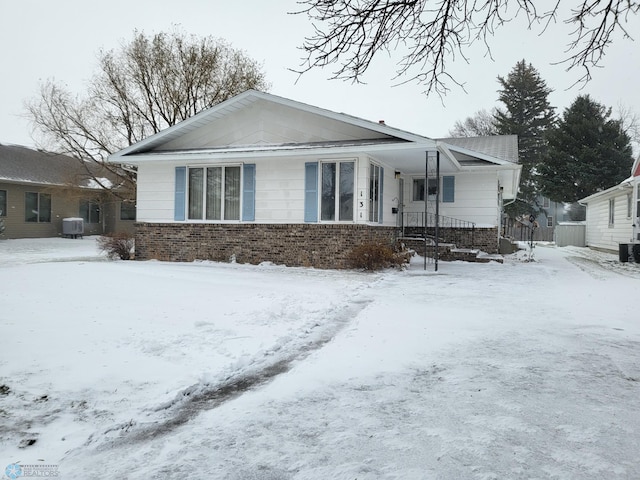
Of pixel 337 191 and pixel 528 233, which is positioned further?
pixel 528 233

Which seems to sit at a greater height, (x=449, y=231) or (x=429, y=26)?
(x=429, y=26)

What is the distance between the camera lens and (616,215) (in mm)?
20141

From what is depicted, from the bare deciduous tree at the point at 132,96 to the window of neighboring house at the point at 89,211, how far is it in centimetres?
473

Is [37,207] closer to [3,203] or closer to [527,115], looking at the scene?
[3,203]

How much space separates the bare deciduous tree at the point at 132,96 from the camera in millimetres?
22062

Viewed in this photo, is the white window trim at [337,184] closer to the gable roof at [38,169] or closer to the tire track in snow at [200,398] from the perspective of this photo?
the tire track in snow at [200,398]

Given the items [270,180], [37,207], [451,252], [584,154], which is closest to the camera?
[270,180]

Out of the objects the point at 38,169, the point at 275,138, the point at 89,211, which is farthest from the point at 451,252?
the point at 38,169

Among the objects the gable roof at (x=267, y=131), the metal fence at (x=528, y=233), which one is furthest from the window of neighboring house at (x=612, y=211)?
the gable roof at (x=267, y=131)

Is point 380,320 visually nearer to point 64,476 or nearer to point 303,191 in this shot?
point 64,476

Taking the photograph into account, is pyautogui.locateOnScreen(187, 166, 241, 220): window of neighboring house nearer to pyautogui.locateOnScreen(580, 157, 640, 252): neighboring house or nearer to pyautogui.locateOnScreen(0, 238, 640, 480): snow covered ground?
pyautogui.locateOnScreen(0, 238, 640, 480): snow covered ground

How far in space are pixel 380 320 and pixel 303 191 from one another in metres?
7.01

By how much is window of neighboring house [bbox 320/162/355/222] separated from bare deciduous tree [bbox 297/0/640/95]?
6.48 metres

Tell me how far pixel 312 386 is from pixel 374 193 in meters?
9.72
